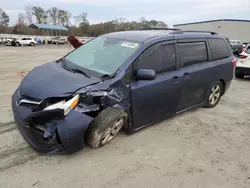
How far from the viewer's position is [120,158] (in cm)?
300

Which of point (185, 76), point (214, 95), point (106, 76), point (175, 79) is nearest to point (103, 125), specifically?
point (106, 76)

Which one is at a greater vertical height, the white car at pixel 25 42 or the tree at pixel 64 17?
the tree at pixel 64 17

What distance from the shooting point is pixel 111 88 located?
301 centimetres

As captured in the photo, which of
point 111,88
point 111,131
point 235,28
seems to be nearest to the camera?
point 111,88

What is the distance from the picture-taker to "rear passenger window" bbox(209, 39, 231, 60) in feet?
15.4

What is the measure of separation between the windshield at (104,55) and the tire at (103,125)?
59cm

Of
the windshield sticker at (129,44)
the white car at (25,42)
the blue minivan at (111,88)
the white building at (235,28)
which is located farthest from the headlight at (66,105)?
the white building at (235,28)

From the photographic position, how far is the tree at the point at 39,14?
6812 cm

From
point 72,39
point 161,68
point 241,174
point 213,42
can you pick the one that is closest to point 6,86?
point 72,39

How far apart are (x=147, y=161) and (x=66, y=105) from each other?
4.24 feet

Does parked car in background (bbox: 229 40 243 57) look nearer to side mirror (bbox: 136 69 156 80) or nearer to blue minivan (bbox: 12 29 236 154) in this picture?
blue minivan (bbox: 12 29 236 154)

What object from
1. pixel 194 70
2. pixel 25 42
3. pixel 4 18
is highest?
pixel 4 18

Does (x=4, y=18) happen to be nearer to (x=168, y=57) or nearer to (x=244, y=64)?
(x=244, y=64)

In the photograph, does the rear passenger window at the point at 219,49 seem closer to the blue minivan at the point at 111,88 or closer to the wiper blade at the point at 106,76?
the blue minivan at the point at 111,88
